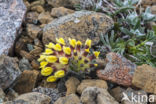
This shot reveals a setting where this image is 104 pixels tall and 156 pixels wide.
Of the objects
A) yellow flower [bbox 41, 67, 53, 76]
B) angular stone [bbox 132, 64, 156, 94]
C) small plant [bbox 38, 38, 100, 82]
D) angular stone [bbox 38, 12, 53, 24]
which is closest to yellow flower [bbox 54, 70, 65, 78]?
small plant [bbox 38, 38, 100, 82]

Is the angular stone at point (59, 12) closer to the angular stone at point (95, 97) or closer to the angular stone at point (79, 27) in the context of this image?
the angular stone at point (79, 27)

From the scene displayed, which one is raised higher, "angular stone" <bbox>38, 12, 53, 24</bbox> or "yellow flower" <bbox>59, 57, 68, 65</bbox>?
"angular stone" <bbox>38, 12, 53, 24</bbox>

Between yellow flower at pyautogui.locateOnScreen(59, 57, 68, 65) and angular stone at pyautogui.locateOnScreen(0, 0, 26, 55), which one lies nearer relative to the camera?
yellow flower at pyautogui.locateOnScreen(59, 57, 68, 65)

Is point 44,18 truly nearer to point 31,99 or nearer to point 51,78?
point 51,78

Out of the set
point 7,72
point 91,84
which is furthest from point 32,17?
point 91,84

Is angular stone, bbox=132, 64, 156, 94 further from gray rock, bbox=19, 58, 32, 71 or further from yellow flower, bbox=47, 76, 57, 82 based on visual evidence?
gray rock, bbox=19, 58, 32, 71
